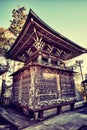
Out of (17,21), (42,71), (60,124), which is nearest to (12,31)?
(17,21)

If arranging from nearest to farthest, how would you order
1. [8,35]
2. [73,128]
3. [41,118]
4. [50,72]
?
[73,128]
[41,118]
[50,72]
[8,35]

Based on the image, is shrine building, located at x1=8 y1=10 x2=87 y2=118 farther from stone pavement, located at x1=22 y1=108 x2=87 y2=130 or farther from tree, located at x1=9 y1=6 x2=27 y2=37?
tree, located at x1=9 y1=6 x2=27 y2=37

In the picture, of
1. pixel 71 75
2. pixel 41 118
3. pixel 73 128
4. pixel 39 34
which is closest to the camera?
pixel 73 128

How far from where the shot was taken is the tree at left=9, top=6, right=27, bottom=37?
19087 millimetres

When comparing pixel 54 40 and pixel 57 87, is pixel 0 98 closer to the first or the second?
pixel 57 87

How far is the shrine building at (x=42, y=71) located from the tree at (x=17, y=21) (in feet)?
28.2

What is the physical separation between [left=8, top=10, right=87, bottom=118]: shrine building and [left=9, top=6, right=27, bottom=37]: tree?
8593mm

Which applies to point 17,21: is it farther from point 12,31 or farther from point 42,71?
point 42,71

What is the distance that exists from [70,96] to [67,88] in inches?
33.3

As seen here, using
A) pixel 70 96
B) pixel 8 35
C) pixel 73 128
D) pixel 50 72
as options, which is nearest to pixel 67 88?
pixel 70 96

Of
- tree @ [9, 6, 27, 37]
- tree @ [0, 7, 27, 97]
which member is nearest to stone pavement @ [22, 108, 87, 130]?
tree @ [0, 7, 27, 97]

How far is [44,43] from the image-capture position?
9.35 meters

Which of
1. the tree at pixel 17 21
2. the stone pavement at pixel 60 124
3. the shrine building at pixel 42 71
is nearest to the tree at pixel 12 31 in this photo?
the tree at pixel 17 21

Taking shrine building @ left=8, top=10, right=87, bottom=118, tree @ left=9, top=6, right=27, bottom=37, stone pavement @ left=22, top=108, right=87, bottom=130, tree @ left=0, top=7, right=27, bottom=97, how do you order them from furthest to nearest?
tree @ left=9, top=6, right=27, bottom=37
tree @ left=0, top=7, right=27, bottom=97
shrine building @ left=8, top=10, right=87, bottom=118
stone pavement @ left=22, top=108, right=87, bottom=130
